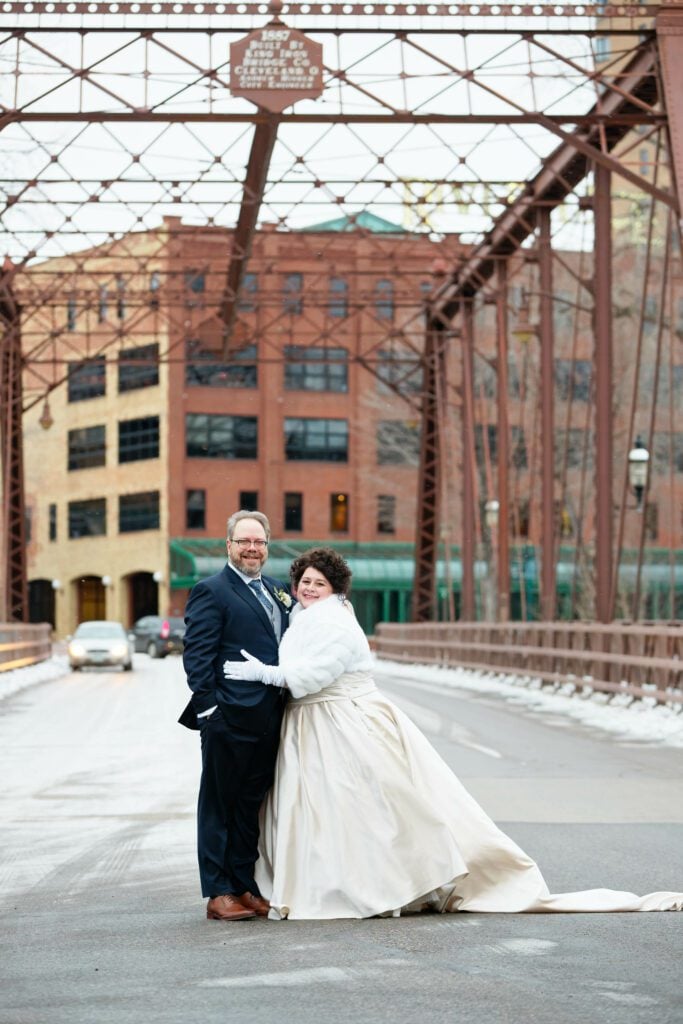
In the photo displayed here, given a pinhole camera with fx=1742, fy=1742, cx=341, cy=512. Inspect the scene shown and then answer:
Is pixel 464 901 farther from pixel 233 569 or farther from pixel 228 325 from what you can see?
pixel 228 325

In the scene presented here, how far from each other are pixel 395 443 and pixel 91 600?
50.8 ft

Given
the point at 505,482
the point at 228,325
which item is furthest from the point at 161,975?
the point at 228,325

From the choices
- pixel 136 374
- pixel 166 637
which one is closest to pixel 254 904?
pixel 166 637

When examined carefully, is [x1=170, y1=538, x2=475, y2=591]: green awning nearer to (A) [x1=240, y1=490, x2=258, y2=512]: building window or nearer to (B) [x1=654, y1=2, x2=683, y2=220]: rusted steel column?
(A) [x1=240, y1=490, x2=258, y2=512]: building window

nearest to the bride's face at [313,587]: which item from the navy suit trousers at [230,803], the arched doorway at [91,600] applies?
the navy suit trousers at [230,803]

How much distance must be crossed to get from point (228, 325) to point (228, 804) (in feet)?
101

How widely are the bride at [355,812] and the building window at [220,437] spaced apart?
6360 cm

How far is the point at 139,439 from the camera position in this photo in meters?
72.9

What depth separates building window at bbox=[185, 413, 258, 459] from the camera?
71.4 metres

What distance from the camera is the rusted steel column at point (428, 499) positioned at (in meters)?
45.0

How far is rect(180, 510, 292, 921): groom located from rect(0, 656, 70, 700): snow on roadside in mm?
20431

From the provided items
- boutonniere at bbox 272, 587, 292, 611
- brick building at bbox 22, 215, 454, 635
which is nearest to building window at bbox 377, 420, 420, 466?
brick building at bbox 22, 215, 454, 635

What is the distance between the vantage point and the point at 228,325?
124 feet

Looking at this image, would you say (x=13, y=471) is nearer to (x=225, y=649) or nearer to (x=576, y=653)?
(x=576, y=653)
